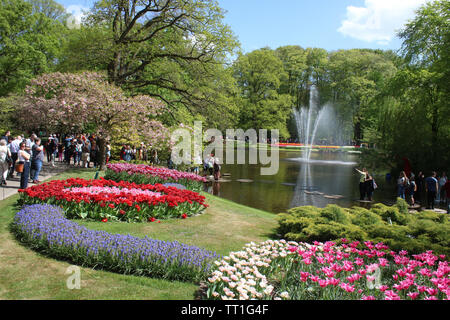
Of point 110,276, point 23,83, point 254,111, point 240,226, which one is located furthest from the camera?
point 254,111

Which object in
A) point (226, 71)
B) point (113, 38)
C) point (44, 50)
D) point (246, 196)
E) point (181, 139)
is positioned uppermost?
point (44, 50)

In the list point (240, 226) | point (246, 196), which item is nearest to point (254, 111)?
point (246, 196)

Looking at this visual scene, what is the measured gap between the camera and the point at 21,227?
657 centimetres

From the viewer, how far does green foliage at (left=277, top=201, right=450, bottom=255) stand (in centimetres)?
643

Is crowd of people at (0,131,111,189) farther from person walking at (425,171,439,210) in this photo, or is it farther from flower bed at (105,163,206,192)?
person walking at (425,171,439,210)

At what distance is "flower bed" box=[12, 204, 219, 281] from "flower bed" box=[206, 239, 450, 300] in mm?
A: 410

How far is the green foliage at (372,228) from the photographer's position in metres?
6.43

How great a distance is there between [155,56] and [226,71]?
4.54 metres

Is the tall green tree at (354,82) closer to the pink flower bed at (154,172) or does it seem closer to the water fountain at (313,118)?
the water fountain at (313,118)

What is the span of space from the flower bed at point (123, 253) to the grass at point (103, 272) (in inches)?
6.3

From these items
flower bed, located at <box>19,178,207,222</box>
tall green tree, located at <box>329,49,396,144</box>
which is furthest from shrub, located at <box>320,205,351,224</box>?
tall green tree, located at <box>329,49,396,144</box>

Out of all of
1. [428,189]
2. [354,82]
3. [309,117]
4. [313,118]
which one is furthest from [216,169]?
[313,118]

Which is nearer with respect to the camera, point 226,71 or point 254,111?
point 226,71
